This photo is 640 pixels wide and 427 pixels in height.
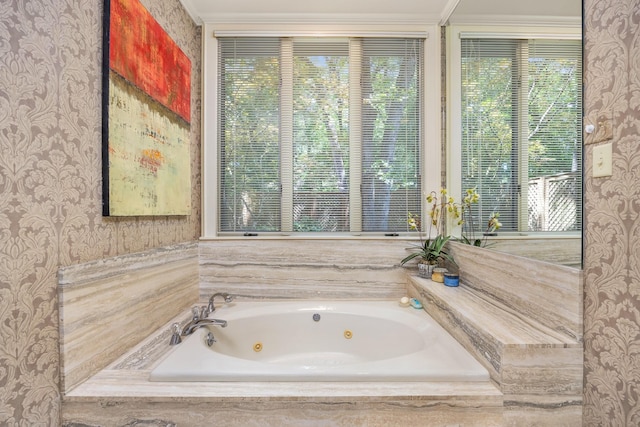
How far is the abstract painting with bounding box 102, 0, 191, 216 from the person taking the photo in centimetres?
116

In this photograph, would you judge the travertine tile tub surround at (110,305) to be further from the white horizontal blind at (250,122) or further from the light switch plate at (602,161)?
the light switch plate at (602,161)

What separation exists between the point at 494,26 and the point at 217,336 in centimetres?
229

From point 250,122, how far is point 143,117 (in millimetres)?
767

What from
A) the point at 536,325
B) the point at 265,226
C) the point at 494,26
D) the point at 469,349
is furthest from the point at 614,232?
the point at 265,226

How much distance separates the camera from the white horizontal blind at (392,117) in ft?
6.62

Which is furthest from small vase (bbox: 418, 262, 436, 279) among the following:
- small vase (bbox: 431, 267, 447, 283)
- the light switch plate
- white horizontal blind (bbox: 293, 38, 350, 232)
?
the light switch plate

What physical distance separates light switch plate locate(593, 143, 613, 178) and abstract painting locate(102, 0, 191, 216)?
1760 mm

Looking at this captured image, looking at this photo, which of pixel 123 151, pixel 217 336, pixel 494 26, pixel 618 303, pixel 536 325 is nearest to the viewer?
pixel 618 303

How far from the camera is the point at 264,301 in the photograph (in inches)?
76.4

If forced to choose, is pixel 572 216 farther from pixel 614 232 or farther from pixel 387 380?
pixel 387 380

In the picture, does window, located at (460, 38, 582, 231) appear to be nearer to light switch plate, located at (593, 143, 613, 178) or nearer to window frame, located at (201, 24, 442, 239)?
light switch plate, located at (593, 143, 613, 178)

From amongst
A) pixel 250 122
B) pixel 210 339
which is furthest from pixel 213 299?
pixel 250 122

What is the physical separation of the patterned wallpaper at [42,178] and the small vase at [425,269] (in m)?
1.75

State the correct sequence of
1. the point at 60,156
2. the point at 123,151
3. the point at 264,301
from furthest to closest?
the point at 264,301 → the point at 123,151 → the point at 60,156
